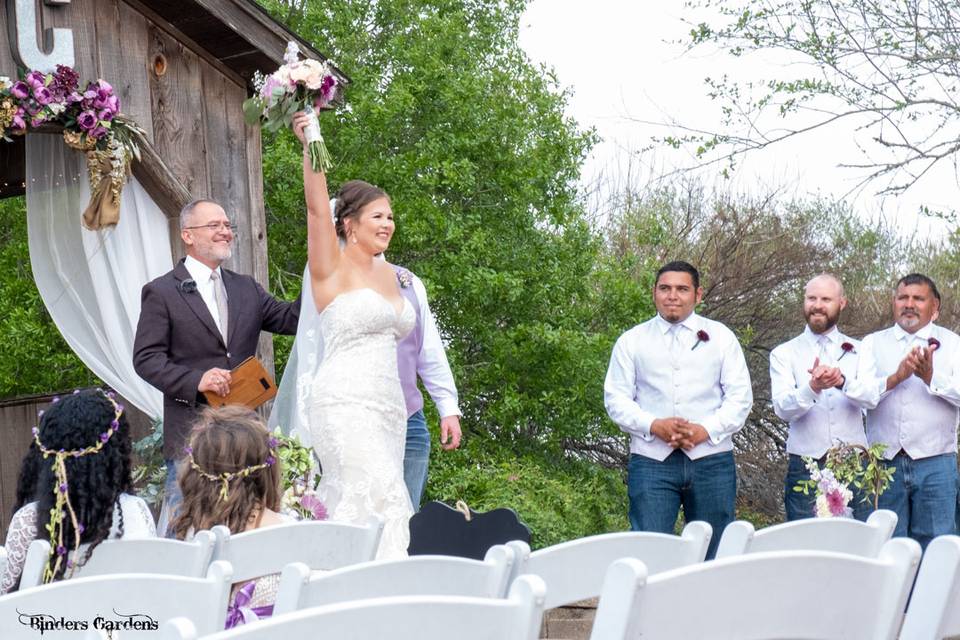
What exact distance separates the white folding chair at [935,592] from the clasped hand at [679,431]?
3775 millimetres

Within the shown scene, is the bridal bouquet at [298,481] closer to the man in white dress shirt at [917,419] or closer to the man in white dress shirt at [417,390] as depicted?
the man in white dress shirt at [417,390]

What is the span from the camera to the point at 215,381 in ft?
16.9

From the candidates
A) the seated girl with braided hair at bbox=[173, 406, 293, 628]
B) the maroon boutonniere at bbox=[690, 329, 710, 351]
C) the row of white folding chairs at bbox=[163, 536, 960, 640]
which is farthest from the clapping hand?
the row of white folding chairs at bbox=[163, 536, 960, 640]

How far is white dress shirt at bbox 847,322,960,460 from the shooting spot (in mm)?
5828

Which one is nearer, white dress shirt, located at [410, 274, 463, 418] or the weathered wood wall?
white dress shirt, located at [410, 274, 463, 418]

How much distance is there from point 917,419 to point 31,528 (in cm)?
407

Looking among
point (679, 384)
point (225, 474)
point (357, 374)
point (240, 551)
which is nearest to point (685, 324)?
point (679, 384)

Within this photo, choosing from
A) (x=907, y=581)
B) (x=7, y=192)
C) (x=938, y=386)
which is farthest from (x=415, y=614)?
(x=7, y=192)

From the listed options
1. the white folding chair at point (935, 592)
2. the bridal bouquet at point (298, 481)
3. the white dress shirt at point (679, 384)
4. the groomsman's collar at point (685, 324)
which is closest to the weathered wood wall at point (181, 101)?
the bridal bouquet at point (298, 481)

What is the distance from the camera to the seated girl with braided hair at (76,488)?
3.34 m

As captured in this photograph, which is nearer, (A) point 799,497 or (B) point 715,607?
(B) point 715,607

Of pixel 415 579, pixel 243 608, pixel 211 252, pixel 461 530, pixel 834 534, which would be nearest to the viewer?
pixel 415 579

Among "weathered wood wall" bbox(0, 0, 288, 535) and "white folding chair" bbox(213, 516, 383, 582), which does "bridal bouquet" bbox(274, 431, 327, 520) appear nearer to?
"weathered wood wall" bbox(0, 0, 288, 535)

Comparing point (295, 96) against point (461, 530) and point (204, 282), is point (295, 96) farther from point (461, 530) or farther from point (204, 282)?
point (461, 530)
